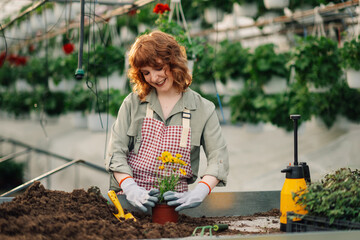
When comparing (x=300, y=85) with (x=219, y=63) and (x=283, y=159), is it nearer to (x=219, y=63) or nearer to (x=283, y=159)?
(x=219, y=63)

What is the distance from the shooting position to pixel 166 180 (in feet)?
5.64

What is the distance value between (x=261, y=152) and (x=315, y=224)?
4272 millimetres

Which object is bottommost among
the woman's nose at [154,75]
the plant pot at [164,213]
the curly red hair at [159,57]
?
the plant pot at [164,213]

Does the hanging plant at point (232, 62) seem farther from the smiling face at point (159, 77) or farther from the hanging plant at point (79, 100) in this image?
the smiling face at point (159, 77)

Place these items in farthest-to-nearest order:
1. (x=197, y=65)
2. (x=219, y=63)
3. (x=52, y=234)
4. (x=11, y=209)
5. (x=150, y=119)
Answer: (x=219, y=63), (x=197, y=65), (x=150, y=119), (x=11, y=209), (x=52, y=234)

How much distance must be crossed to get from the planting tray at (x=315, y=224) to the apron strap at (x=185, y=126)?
50 cm

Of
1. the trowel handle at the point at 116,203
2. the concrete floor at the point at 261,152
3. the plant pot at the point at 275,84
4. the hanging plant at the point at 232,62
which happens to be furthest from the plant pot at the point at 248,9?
the trowel handle at the point at 116,203

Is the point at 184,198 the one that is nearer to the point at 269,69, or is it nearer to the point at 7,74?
the point at 269,69

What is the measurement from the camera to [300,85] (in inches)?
156

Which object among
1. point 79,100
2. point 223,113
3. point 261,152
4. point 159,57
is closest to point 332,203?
point 159,57

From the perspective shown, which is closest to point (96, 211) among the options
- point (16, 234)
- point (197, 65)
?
point (16, 234)

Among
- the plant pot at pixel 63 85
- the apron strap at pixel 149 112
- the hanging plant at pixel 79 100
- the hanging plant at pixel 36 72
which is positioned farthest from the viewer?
the hanging plant at pixel 36 72

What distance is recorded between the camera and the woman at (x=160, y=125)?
5.77ft

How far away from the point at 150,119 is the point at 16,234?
69cm
